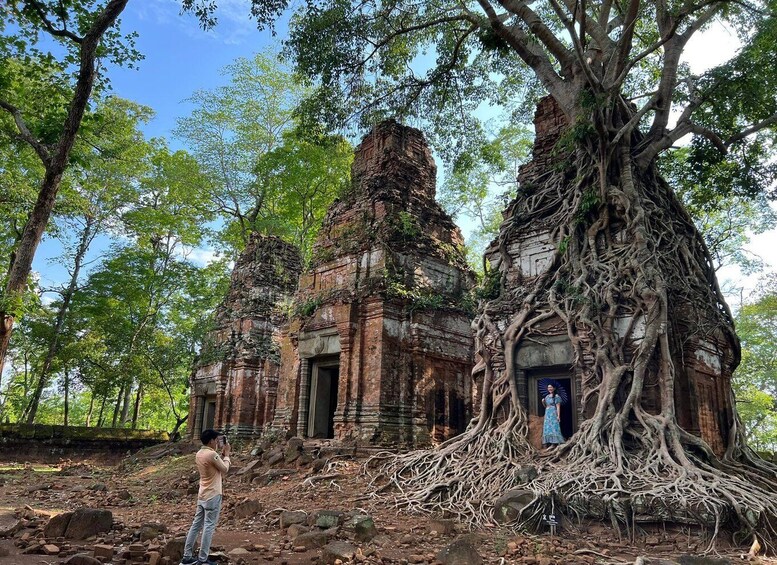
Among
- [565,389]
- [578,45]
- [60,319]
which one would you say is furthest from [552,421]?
[60,319]

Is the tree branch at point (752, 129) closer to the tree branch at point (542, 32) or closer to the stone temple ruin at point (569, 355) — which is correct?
the stone temple ruin at point (569, 355)

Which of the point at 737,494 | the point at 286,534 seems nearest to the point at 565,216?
the point at 737,494

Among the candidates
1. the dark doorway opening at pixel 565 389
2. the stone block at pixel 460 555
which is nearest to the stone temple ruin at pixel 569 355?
the dark doorway opening at pixel 565 389

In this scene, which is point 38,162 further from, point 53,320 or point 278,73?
point 278,73

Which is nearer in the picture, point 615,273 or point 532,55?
point 615,273

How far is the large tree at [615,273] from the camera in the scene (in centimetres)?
673

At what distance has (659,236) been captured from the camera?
9133 mm

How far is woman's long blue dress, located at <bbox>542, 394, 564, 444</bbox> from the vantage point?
8133 mm

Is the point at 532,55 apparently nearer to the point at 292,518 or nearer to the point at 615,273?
the point at 615,273

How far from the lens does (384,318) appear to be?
457 inches

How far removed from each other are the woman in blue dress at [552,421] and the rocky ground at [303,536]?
1.81 m

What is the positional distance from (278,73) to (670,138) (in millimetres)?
19493

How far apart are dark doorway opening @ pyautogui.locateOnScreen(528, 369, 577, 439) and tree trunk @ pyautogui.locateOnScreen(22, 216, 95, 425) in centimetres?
1792

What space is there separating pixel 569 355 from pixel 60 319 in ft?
64.5
